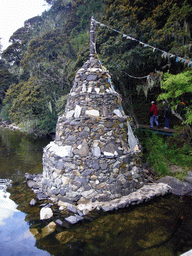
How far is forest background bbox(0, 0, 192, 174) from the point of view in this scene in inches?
337

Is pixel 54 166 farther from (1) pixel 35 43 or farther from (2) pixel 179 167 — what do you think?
(1) pixel 35 43

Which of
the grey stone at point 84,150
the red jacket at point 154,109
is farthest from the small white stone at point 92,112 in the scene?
the red jacket at point 154,109

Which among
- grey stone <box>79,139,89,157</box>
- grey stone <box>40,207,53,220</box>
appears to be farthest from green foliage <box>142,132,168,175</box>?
grey stone <box>40,207,53,220</box>

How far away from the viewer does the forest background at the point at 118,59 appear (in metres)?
8.56

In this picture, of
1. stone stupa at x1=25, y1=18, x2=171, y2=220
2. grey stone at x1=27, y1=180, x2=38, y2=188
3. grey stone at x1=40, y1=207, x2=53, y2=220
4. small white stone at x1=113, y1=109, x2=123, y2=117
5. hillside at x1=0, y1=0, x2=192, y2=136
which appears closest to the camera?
grey stone at x1=40, y1=207, x2=53, y2=220

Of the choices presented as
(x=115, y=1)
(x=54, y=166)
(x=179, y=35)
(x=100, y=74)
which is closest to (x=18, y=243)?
(x=54, y=166)

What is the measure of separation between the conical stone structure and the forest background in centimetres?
233

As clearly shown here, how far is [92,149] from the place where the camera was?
17.2 ft

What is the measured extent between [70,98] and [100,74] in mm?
1194

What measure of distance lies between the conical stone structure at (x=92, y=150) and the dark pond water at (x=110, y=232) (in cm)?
63

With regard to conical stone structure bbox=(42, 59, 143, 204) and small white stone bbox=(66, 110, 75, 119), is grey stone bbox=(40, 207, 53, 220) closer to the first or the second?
conical stone structure bbox=(42, 59, 143, 204)

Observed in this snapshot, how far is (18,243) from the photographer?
12.9 feet

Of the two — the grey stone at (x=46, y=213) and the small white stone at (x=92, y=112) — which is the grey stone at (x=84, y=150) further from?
the grey stone at (x=46, y=213)

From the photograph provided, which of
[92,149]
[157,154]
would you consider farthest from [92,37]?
[157,154]
